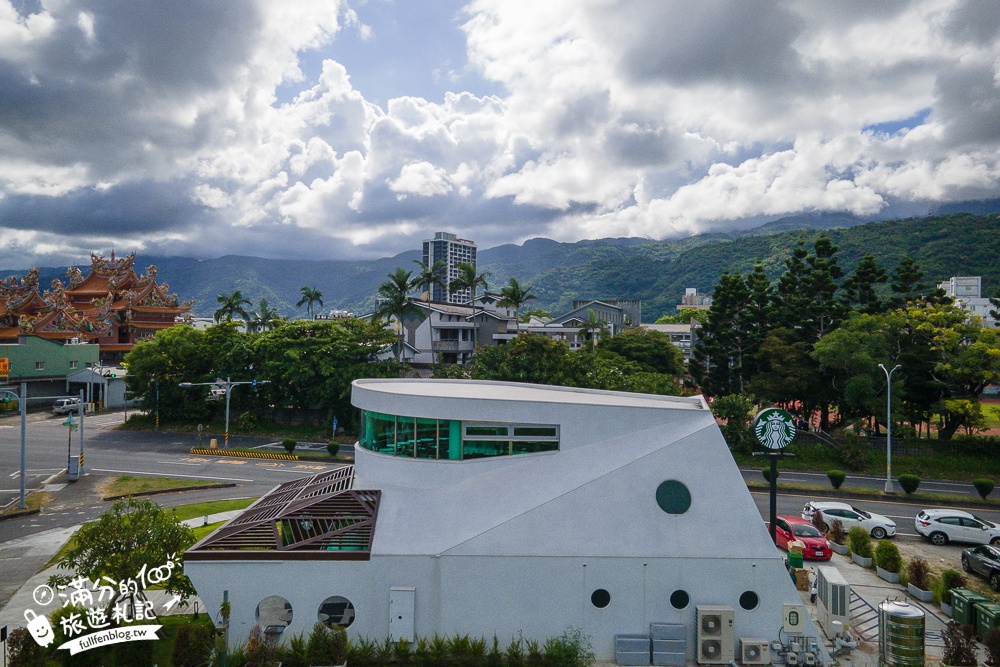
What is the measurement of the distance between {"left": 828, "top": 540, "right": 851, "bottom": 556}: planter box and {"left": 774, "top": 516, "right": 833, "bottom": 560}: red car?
39 cm

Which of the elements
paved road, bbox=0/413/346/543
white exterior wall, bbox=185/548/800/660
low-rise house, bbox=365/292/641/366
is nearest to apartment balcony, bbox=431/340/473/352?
low-rise house, bbox=365/292/641/366

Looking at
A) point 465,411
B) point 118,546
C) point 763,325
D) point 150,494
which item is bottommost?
point 150,494

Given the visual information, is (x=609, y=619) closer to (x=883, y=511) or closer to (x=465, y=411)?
(x=465, y=411)

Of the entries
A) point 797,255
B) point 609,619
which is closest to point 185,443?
point 609,619

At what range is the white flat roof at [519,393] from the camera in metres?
17.2

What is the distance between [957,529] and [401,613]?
915 inches

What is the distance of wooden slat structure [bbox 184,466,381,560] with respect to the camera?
13305mm

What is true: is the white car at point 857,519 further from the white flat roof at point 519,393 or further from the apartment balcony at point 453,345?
the apartment balcony at point 453,345

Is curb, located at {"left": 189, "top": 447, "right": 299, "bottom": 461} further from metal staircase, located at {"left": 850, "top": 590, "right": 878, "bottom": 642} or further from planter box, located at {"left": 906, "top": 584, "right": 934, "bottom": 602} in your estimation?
planter box, located at {"left": 906, "top": 584, "right": 934, "bottom": 602}

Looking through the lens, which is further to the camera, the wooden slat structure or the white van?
the white van

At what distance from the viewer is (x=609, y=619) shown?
1351cm

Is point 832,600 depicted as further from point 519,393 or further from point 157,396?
point 157,396

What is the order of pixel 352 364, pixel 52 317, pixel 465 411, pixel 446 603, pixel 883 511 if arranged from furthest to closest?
pixel 52 317
pixel 352 364
pixel 883 511
pixel 465 411
pixel 446 603

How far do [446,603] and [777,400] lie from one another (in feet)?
124
